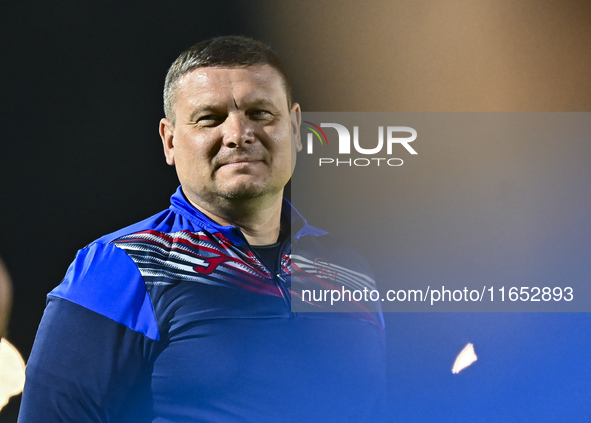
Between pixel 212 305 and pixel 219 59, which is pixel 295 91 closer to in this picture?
pixel 219 59

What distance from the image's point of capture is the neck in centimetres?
153

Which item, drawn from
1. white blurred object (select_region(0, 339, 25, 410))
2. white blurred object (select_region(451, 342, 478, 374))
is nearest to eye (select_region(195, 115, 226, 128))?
white blurred object (select_region(0, 339, 25, 410))

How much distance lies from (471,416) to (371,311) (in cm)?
51

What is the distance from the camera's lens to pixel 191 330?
140cm

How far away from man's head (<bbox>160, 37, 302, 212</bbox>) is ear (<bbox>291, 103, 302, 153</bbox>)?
0.18 ft

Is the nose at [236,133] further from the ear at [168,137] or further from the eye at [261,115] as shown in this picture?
the ear at [168,137]

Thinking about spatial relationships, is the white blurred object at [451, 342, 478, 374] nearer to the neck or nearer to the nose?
the neck

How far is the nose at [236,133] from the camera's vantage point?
1.46 metres

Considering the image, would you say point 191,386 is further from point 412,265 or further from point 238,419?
point 412,265

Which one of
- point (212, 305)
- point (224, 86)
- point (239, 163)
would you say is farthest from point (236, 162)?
point (212, 305)

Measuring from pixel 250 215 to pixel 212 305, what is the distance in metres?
0.31

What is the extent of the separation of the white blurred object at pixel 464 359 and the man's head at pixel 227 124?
0.88 metres

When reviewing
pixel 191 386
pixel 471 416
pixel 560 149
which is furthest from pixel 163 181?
pixel 560 149

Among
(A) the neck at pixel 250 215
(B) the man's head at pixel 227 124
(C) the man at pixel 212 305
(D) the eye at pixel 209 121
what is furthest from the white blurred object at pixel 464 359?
(D) the eye at pixel 209 121
